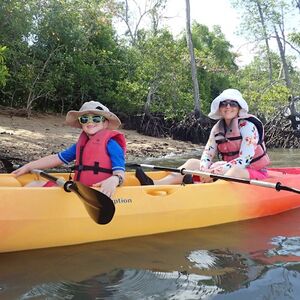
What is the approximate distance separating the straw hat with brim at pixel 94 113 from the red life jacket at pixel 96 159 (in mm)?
127

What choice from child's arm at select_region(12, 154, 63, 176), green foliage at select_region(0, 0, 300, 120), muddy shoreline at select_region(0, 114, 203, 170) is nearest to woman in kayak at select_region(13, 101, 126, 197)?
child's arm at select_region(12, 154, 63, 176)

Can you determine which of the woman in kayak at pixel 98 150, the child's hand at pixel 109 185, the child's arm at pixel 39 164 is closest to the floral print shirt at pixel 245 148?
the woman in kayak at pixel 98 150

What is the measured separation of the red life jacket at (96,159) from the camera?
3.30 meters

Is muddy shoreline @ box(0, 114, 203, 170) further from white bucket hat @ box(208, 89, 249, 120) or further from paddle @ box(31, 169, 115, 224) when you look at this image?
paddle @ box(31, 169, 115, 224)

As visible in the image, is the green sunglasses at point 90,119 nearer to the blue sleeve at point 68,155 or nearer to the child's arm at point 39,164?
the blue sleeve at point 68,155

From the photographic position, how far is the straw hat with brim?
3.35 m

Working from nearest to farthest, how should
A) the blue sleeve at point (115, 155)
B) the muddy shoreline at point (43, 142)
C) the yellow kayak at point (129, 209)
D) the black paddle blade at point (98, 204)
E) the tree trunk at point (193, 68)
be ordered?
1. the black paddle blade at point (98, 204)
2. the yellow kayak at point (129, 209)
3. the blue sleeve at point (115, 155)
4. the muddy shoreline at point (43, 142)
5. the tree trunk at point (193, 68)

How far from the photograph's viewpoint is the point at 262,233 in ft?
12.1

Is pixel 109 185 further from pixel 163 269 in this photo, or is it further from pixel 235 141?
pixel 235 141

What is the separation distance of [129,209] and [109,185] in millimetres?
328

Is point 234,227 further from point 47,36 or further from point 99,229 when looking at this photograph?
point 47,36

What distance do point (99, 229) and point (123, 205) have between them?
0.25 metres

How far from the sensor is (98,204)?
108 inches

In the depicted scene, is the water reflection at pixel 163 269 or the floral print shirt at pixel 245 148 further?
the floral print shirt at pixel 245 148
